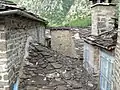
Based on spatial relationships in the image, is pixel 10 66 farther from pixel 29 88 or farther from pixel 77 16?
pixel 77 16

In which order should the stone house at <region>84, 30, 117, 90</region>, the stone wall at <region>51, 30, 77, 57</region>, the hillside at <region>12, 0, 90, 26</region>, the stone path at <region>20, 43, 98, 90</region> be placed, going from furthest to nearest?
the hillside at <region>12, 0, 90, 26</region>, the stone wall at <region>51, 30, 77, 57</region>, the stone house at <region>84, 30, 117, 90</region>, the stone path at <region>20, 43, 98, 90</region>

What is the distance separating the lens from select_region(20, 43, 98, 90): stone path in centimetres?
563

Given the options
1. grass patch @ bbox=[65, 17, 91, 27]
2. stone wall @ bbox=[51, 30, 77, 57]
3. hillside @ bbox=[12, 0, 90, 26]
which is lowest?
stone wall @ bbox=[51, 30, 77, 57]

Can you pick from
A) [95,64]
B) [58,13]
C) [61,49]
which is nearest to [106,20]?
[95,64]

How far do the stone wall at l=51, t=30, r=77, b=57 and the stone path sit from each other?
899 centimetres

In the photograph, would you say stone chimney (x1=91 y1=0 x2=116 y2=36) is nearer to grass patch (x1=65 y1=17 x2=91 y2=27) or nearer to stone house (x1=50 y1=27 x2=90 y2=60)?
stone house (x1=50 y1=27 x2=90 y2=60)

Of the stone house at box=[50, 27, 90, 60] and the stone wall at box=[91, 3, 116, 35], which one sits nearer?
the stone wall at box=[91, 3, 116, 35]

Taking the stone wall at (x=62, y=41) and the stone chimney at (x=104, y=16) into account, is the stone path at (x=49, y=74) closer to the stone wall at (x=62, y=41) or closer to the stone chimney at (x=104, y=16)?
the stone chimney at (x=104, y=16)

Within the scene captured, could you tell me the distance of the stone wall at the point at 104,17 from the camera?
9.48 m

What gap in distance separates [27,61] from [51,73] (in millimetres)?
806

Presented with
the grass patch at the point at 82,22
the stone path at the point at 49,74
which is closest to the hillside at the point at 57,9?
the grass patch at the point at 82,22

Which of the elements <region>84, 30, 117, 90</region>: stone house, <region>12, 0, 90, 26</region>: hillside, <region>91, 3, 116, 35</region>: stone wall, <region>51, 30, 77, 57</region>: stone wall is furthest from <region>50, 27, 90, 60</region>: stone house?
<region>84, 30, 117, 90</region>: stone house

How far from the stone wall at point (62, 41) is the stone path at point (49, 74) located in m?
8.99

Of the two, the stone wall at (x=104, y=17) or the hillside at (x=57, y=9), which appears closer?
the stone wall at (x=104, y=17)
